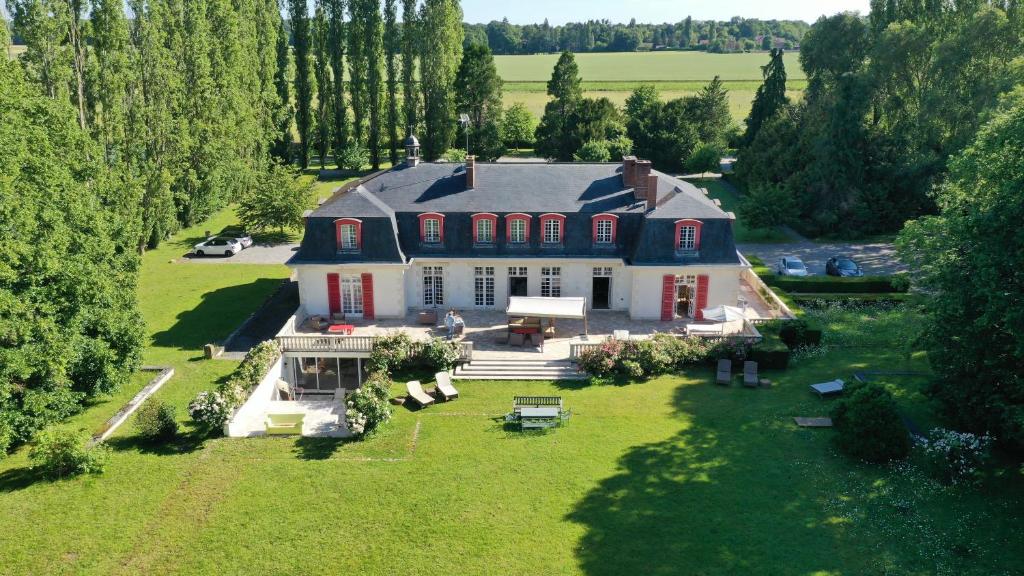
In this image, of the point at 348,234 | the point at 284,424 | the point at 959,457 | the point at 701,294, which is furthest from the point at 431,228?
the point at 959,457

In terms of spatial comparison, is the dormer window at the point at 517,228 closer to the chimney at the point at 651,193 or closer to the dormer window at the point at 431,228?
the dormer window at the point at 431,228

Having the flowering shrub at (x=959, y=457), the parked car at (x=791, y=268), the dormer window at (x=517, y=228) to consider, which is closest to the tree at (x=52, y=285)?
the dormer window at (x=517, y=228)

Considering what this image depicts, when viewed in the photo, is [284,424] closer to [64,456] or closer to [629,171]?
[64,456]

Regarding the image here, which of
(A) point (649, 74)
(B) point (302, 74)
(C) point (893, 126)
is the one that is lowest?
(C) point (893, 126)

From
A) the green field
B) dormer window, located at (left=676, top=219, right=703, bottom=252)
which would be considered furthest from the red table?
the green field

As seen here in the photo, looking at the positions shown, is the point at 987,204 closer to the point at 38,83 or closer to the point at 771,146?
the point at 771,146

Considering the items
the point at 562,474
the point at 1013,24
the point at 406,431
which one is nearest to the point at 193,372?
the point at 406,431

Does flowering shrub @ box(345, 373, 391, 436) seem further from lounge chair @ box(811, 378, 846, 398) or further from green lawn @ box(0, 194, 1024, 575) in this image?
lounge chair @ box(811, 378, 846, 398)
